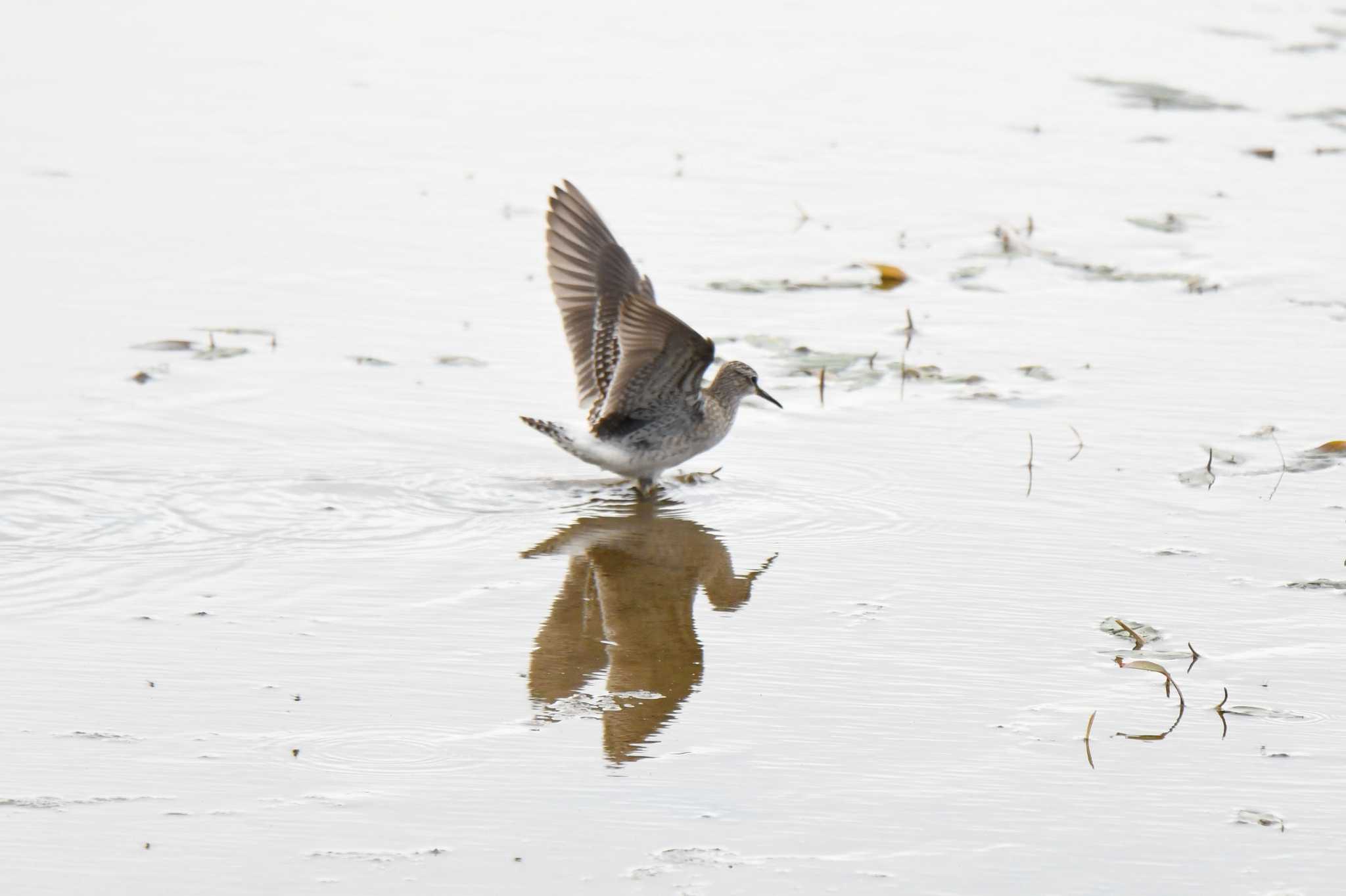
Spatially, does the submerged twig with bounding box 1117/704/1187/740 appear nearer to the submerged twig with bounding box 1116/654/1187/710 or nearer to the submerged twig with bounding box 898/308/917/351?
the submerged twig with bounding box 1116/654/1187/710

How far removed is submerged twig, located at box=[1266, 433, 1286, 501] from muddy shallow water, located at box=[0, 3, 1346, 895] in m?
0.03

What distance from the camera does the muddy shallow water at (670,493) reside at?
162 inches

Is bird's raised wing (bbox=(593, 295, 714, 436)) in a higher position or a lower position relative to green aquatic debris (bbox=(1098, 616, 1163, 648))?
higher

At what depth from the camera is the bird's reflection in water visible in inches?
187

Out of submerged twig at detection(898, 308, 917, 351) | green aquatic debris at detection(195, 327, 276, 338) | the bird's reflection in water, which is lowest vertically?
the bird's reflection in water

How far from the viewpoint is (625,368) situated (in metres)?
6.93

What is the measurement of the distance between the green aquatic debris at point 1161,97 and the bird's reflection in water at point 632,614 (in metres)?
7.16

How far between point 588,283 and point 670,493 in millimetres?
1037

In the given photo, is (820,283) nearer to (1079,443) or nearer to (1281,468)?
(1079,443)

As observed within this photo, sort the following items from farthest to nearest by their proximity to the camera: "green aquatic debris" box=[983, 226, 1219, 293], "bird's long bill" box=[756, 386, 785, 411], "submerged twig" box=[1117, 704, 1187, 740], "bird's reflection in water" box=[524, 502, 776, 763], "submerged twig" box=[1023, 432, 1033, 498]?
"green aquatic debris" box=[983, 226, 1219, 293] < "bird's long bill" box=[756, 386, 785, 411] < "submerged twig" box=[1023, 432, 1033, 498] < "bird's reflection in water" box=[524, 502, 776, 763] < "submerged twig" box=[1117, 704, 1187, 740]

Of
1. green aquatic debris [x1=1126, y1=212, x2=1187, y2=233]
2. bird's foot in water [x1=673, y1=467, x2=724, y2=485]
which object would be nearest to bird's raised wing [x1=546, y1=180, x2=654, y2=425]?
bird's foot in water [x1=673, y1=467, x2=724, y2=485]

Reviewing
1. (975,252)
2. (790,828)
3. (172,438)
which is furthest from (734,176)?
(790,828)

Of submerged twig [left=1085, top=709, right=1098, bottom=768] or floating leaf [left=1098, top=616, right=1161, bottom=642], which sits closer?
submerged twig [left=1085, top=709, right=1098, bottom=768]

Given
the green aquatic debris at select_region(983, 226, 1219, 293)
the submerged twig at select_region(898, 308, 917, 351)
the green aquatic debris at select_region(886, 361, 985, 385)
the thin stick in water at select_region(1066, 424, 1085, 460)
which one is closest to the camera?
the thin stick in water at select_region(1066, 424, 1085, 460)
